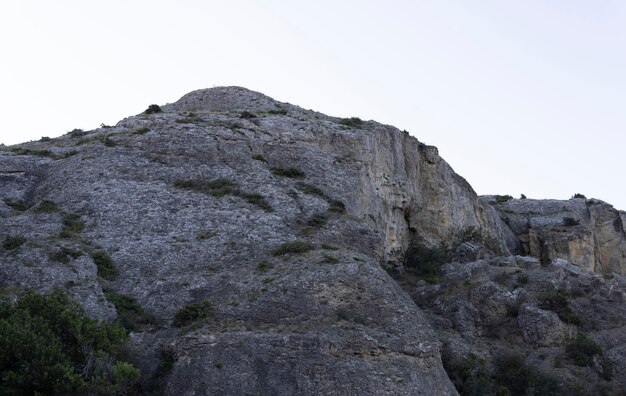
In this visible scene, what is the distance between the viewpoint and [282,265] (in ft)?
127

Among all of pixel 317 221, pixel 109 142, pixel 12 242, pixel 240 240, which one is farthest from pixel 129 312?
pixel 109 142

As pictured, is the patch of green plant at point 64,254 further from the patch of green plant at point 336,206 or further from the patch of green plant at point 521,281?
the patch of green plant at point 521,281

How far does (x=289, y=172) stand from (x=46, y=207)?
16421 millimetres

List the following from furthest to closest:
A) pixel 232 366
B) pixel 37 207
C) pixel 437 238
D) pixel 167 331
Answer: pixel 437 238, pixel 37 207, pixel 167 331, pixel 232 366

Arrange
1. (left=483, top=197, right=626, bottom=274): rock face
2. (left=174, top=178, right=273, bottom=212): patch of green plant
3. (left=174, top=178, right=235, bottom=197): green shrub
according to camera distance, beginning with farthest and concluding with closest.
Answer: (left=483, top=197, right=626, bottom=274): rock face
(left=174, top=178, right=235, bottom=197): green shrub
(left=174, top=178, right=273, bottom=212): patch of green plant

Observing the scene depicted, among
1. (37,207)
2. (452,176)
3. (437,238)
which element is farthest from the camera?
(452,176)

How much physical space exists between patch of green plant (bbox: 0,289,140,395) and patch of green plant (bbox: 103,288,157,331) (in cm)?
255

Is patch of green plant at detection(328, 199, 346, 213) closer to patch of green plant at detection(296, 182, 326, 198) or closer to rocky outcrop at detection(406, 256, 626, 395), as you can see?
patch of green plant at detection(296, 182, 326, 198)

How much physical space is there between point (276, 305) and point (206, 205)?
12.7 metres

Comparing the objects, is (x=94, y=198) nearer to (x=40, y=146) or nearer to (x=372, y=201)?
(x=40, y=146)

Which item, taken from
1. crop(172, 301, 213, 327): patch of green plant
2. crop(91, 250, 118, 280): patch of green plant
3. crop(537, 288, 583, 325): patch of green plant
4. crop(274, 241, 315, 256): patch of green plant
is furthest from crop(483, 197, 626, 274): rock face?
crop(91, 250, 118, 280): patch of green plant

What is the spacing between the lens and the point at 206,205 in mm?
45969

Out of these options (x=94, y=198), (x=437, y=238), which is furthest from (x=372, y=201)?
(x=94, y=198)

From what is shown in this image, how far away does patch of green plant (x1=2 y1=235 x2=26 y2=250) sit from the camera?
37.7 m
